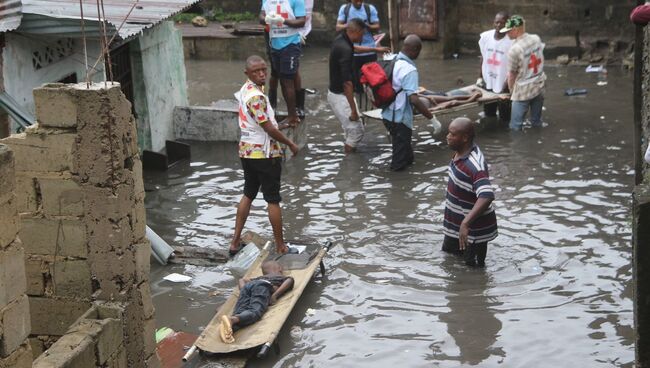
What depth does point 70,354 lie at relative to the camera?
575 centimetres

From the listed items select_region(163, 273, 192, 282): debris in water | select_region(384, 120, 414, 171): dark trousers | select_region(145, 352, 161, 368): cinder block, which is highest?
select_region(384, 120, 414, 171): dark trousers

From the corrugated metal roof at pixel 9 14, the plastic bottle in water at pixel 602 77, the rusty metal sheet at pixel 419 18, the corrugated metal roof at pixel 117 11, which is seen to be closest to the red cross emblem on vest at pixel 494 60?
the plastic bottle in water at pixel 602 77

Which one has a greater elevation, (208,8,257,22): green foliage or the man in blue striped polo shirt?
(208,8,257,22): green foliage

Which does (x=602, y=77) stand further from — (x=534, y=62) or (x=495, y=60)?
(x=534, y=62)

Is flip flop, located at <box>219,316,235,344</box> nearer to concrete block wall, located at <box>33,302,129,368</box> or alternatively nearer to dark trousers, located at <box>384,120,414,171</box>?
concrete block wall, located at <box>33,302,129,368</box>

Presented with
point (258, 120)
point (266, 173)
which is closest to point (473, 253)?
point (266, 173)

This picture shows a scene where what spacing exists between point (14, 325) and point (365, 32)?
9.29m

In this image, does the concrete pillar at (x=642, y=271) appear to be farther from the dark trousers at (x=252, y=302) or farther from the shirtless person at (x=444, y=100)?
the shirtless person at (x=444, y=100)

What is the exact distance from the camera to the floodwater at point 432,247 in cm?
727

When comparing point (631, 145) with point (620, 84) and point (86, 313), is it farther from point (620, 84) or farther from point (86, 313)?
point (86, 313)

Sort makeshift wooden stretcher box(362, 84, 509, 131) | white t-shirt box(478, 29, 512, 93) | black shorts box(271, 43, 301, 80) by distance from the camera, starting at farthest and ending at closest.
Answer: white t-shirt box(478, 29, 512, 93) → makeshift wooden stretcher box(362, 84, 509, 131) → black shorts box(271, 43, 301, 80)

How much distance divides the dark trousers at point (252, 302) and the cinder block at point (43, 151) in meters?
1.80

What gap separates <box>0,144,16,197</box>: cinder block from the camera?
4742 millimetres

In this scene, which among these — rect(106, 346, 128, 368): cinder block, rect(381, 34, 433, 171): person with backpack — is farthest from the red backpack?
rect(106, 346, 128, 368): cinder block
